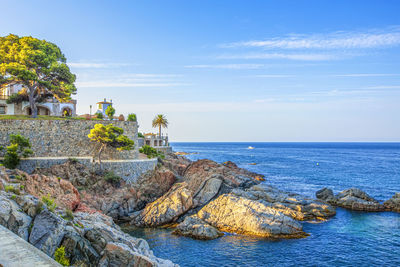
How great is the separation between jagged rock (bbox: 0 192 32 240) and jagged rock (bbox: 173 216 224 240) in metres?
16.2

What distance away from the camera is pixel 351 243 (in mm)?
26312

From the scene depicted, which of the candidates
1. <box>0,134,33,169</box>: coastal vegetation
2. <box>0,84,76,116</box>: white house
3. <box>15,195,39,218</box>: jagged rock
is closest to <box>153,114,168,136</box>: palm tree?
<box>0,84,76,116</box>: white house

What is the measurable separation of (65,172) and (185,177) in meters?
16.3

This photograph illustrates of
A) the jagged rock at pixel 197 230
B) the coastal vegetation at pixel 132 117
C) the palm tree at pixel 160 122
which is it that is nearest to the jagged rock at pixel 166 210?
the jagged rock at pixel 197 230

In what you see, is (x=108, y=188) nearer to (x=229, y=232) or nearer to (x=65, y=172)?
(x=65, y=172)

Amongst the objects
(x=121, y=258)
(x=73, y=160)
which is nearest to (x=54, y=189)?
(x=73, y=160)

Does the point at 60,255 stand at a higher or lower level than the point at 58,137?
lower

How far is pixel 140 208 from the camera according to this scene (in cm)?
3612

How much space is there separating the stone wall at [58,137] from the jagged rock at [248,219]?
60.4ft

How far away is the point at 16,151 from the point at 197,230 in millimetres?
26056

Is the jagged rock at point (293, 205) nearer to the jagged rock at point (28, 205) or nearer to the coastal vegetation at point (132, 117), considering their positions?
the coastal vegetation at point (132, 117)

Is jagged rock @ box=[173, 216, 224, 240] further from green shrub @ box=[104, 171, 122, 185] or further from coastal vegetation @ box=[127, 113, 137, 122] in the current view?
coastal vegetation @ box=[127, 113, 137, 122]

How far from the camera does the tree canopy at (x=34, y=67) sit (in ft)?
134

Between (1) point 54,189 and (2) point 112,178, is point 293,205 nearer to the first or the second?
(2) point 112,178
